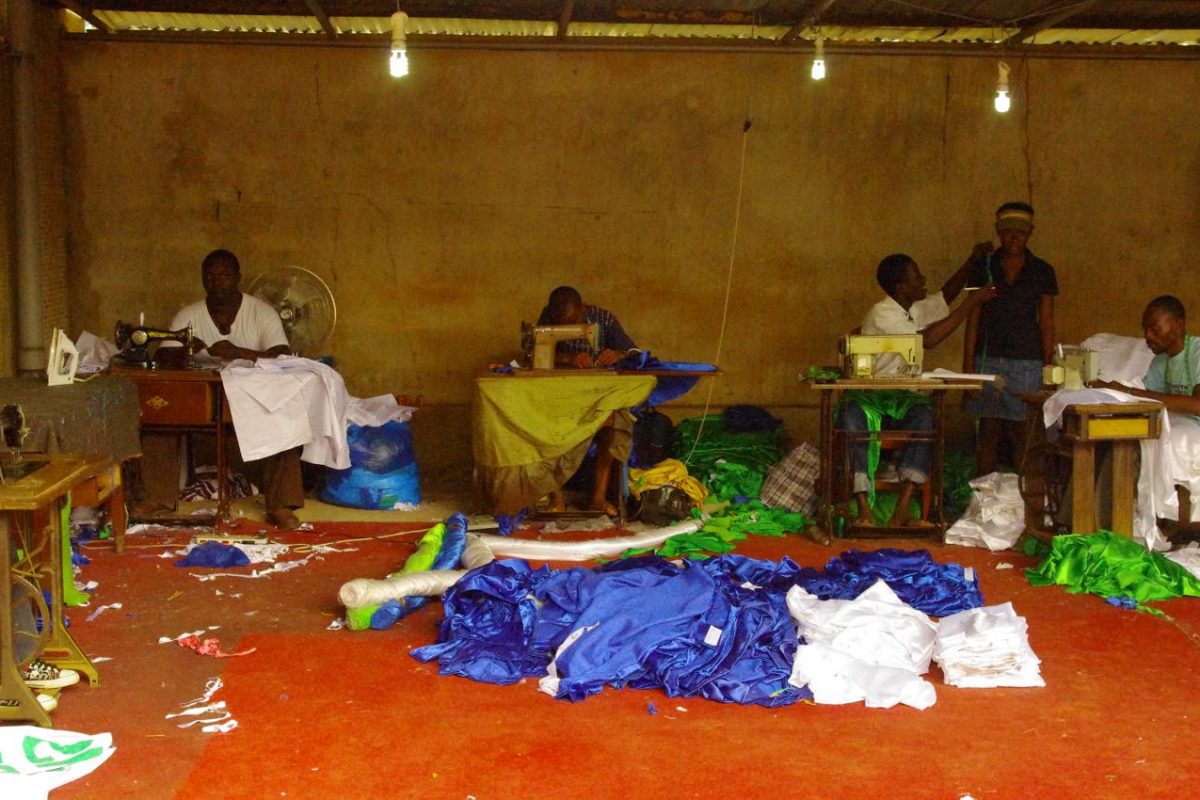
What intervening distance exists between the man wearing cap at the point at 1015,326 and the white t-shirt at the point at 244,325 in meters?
4.08

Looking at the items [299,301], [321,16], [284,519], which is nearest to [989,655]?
[284,519]

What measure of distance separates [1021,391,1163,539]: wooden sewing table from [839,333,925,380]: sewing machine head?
0.65 metres

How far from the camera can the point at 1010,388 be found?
280 inches

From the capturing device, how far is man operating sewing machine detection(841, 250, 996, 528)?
21.6ft

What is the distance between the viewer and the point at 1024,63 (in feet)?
27.3

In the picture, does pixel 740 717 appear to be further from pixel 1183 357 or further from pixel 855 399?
pixel 1183 357

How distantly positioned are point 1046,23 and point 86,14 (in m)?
6.10

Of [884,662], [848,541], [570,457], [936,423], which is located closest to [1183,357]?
[936,423]

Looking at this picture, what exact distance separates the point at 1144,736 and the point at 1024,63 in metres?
5.65

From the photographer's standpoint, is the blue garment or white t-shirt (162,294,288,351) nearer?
the blue garment

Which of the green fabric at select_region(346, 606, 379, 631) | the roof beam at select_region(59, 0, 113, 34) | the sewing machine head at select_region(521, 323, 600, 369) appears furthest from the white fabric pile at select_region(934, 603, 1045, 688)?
the roof beam at select_region(59, 0, 113, 34)

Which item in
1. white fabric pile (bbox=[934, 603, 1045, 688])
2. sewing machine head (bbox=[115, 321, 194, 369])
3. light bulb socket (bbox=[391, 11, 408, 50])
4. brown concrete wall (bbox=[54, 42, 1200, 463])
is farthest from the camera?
brown concrete wall (bbox=[54, 42, 1200, 463])

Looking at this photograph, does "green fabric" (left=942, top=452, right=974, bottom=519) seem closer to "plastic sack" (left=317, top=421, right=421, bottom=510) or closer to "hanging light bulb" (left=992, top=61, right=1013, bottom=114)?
"hanging light bulb" (left=992, top=61, right=1013, bottom=114)

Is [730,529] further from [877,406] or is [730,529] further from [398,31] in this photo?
[398,31]
